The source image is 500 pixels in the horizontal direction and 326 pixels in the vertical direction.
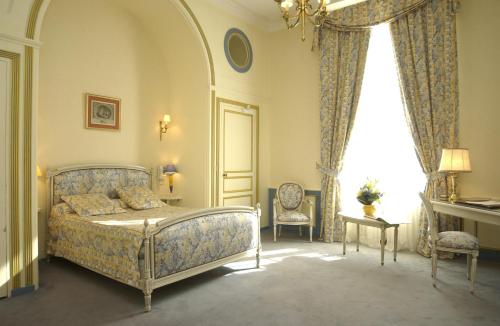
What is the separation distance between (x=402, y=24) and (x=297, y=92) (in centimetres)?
185

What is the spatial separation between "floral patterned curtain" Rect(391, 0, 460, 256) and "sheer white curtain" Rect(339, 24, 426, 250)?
16 centimetres

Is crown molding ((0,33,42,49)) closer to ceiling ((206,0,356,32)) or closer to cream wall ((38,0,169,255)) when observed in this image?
cream wall ((38,0,169,255))

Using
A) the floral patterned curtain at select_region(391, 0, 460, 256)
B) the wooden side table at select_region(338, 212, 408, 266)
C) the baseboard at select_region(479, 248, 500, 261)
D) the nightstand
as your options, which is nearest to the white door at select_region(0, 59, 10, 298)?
the nightstand

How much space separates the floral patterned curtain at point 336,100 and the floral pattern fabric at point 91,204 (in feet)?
9.56

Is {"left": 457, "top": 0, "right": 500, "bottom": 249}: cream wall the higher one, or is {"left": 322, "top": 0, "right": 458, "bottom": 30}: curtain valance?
{"left": 322, "top": 0, "right": 458, "bottom": 30}: curtain valance

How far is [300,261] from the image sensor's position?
422 cm

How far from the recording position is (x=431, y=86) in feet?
14.6

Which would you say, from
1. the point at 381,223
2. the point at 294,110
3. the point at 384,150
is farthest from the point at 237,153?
the point at 381,223

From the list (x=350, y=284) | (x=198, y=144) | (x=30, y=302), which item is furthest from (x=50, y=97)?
(x=350, y=284)

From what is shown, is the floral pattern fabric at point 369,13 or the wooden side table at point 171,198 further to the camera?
the wooden side table at point 171,198

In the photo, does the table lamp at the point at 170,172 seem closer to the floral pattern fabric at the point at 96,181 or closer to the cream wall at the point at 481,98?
the floral pattern fabric at the point at 96,181

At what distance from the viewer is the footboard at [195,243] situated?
2.88 m

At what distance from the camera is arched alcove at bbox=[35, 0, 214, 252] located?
4301 millimetres

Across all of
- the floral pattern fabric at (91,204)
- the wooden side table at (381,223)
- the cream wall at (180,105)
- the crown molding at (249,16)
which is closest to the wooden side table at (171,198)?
the cream wall at (180,105)
